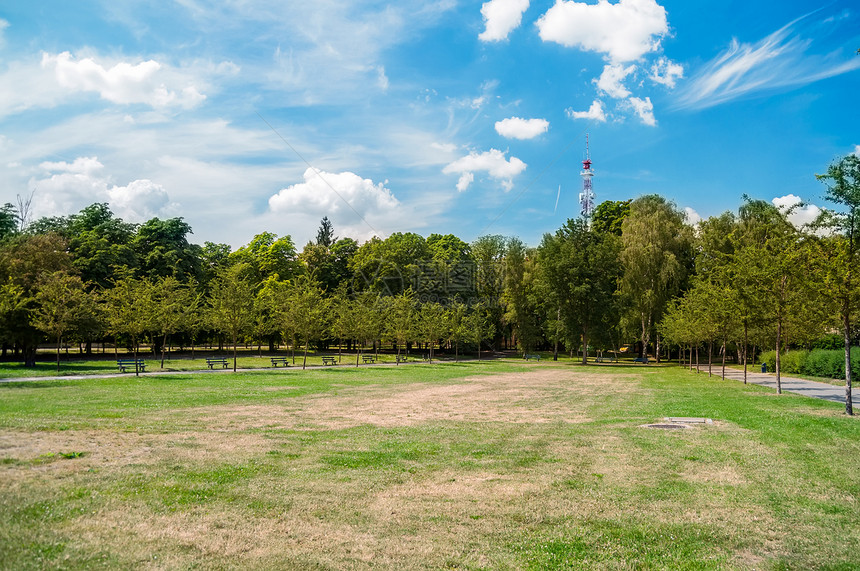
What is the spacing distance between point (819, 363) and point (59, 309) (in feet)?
160

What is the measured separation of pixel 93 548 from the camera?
5.61 m

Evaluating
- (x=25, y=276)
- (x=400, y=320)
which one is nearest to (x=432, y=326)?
(x=400, y=320)

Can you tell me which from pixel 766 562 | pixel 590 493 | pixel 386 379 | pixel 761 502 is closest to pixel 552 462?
pixel 590 493

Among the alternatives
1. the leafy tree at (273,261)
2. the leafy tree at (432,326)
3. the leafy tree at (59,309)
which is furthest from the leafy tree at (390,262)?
the leafy tree at (59,309)

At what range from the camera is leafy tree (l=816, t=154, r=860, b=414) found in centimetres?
1684

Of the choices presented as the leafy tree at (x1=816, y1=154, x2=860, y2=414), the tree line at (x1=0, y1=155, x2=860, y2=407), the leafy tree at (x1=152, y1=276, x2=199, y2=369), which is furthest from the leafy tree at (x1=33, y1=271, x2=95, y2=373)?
the leafy tree at (x1=816, y1=154, x2=860, y2=414)

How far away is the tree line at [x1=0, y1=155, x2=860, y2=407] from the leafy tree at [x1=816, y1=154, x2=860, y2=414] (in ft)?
0.16

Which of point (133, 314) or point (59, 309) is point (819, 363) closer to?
point (133, 314)

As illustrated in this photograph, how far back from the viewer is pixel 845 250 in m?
17.1

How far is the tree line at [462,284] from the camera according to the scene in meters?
24.6

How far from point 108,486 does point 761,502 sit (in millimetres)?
9263

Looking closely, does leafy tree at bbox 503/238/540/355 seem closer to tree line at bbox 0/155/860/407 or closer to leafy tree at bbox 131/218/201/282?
tree line at bbox 0/155/860/407

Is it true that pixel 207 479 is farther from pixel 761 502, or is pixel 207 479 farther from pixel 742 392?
pixel 742 392

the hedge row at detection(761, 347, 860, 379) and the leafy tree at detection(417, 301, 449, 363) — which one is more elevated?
the leafy tree at detection(417, 301, 449, 363)
